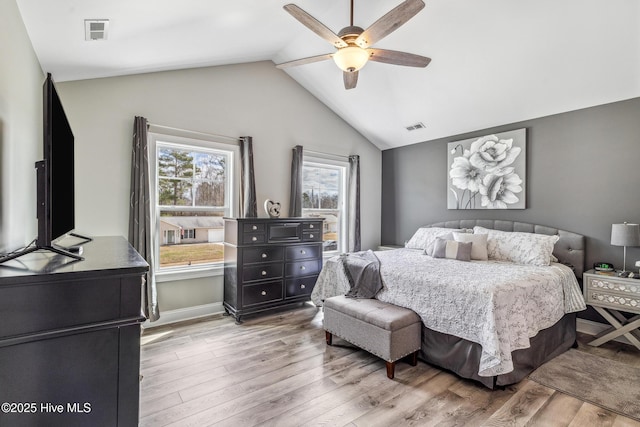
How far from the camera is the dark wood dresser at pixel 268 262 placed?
144 inches

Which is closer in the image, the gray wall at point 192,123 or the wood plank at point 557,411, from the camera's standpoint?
the wood plank at point 557,411

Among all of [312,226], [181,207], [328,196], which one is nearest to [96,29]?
[181,207]

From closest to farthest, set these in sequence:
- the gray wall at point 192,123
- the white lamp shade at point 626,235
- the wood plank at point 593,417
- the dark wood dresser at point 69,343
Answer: the dark wood dresser at point 69,343 < the wood plank at point 593,417 < the white lamp shade at point 626,235 < the gray wall at point 192,123

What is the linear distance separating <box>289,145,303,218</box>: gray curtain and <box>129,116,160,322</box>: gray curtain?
1.85m

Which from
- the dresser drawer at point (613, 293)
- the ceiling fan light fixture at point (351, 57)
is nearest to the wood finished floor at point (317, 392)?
the dresser drawer at point (613, 293)

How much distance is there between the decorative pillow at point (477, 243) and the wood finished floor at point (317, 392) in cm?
124

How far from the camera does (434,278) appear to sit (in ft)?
8.64

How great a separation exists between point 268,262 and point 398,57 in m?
2.62

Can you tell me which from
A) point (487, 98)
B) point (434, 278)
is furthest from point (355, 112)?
point (434, 278)

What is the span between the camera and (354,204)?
5.26 metres

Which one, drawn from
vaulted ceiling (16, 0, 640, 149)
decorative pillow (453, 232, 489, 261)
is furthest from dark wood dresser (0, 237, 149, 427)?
decorative pillow (453, 232, 489, 261)

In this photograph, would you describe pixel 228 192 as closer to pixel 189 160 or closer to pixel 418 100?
pixel 189 160

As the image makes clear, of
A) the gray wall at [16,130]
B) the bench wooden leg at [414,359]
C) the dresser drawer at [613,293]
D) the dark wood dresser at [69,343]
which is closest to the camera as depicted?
the dark wood dresser at [69,343]

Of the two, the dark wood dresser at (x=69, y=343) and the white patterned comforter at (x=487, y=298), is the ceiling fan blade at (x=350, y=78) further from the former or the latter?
the dark wood dresser at (x=69, y=343)
